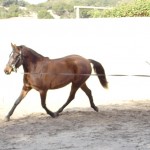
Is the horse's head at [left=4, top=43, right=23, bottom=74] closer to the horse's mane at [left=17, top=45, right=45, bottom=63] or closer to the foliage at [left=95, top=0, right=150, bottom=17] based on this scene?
the horse's mane at [left=17, top=45, right=45, bottom=63]

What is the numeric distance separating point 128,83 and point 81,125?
3.31 metres

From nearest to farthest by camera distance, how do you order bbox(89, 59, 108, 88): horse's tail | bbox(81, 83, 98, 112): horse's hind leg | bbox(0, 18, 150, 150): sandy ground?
bbox(89, 59, 108, 88): horse's tail
bbox(81, 83, 98, 112): horse's hind leg
bbox(0, 18, 150, 150): sandy ground

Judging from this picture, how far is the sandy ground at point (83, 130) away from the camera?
24.7 ft

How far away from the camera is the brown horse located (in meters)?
9.85

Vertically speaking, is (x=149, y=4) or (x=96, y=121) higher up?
(x=149, y=4)

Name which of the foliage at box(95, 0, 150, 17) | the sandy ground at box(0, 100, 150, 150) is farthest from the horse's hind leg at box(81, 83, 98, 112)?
the foliage at box(95, 0, 150, 17)

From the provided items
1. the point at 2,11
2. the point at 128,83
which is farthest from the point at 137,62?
the point at 2,11

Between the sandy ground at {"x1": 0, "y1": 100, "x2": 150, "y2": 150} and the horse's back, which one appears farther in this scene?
the horse's back

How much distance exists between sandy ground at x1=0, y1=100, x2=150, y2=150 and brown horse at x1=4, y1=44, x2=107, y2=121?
0.54 metres

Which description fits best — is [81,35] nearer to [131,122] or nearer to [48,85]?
[48,85]

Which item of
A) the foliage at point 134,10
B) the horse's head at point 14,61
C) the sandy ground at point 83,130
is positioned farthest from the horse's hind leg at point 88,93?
the foliage at point 134,10

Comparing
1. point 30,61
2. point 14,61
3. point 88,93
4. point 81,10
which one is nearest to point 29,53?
point 30,61

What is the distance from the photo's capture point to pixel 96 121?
9.46 m

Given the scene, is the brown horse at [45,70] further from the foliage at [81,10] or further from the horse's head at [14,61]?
the foliage at [81,10]
